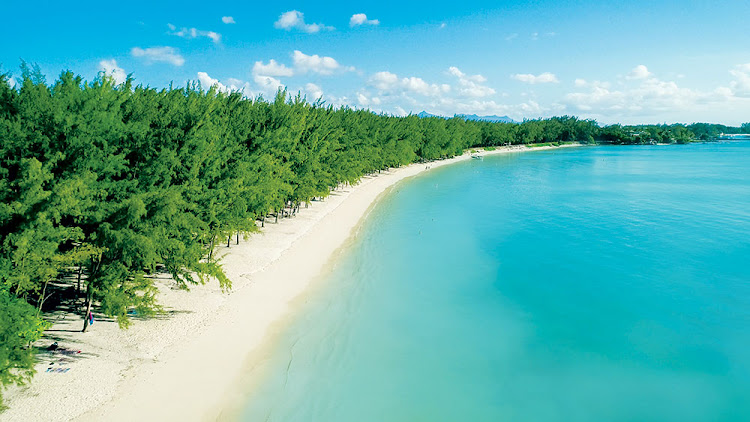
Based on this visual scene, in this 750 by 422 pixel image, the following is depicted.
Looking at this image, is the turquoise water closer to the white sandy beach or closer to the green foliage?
the white sandy beach

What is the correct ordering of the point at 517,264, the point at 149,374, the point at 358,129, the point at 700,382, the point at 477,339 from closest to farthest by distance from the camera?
the point at 149,374 → the point at 700,382 → the point at 477,339 → the point at 517,264 → the point at 358,129

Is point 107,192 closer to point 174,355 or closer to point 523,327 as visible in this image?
point 174,355

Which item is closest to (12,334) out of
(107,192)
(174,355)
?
(174,355)

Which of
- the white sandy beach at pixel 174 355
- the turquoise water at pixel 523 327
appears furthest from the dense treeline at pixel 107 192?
the turquoise water at pixel 523 327

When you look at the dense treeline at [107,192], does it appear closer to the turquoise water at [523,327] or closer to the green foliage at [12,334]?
the green foliage at [12,334]

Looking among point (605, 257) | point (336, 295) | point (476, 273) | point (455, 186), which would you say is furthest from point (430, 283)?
point (455, 186)

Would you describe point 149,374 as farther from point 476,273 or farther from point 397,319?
point 476,273
